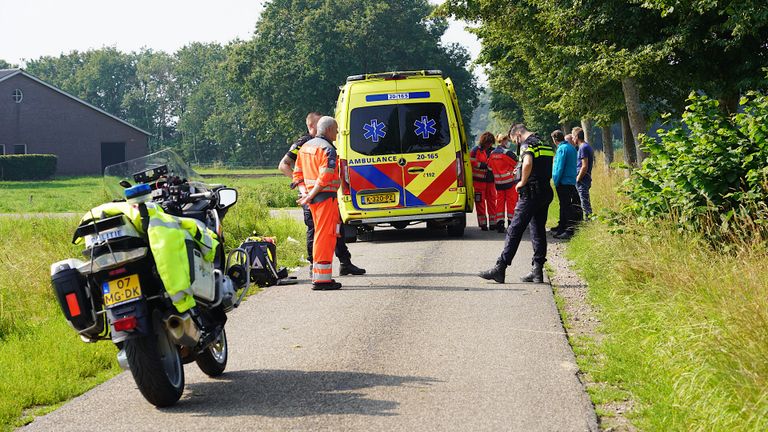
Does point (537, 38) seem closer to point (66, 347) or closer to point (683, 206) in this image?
point (683, 206)

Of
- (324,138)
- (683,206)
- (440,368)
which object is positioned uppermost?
(324,138)

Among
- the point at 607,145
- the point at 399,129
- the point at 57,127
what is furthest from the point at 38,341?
the point at 57,127

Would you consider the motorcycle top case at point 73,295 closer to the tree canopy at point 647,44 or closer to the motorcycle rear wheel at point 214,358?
the motorcycle rear wheel at point 214,358

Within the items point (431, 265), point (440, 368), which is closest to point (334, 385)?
point (440, 368)

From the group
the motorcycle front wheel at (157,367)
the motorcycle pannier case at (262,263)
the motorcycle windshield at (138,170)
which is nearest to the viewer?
the motorcycle front wheel at (157,367)

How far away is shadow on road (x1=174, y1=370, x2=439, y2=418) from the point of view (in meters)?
5.93

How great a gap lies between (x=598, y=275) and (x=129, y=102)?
119 meters

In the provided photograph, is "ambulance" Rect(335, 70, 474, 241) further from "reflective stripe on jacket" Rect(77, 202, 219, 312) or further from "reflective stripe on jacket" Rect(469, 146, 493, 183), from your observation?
"reflective stripe on jacket" Rect(77, 202, 219, 312)

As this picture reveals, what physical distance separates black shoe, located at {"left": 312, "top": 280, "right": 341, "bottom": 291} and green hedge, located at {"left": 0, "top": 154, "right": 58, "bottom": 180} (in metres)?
51.1

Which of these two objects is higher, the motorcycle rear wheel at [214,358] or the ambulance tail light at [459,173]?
the ambulance tail light at [459,173]

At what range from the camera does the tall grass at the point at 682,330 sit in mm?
5316

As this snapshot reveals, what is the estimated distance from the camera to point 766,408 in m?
4.81

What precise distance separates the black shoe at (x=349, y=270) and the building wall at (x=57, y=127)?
189 feet

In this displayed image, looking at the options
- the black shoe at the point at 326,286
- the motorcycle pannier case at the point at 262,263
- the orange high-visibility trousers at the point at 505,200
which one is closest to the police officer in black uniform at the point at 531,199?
the black shoe at the point at 326,286
